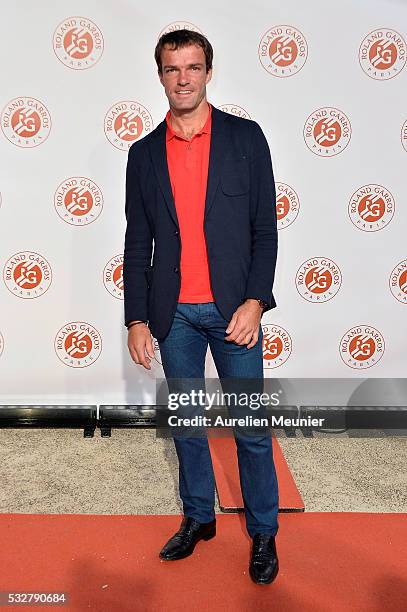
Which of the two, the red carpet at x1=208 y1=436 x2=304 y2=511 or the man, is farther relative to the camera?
the red carpet at x1=208 y1=436 x2=304 y2=511

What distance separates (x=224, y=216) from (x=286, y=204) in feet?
4.54

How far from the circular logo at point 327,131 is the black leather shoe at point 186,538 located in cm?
190

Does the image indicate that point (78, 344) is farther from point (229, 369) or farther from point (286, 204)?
point (229, 369)

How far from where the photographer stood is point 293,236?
138 inches

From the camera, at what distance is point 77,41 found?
129 inches

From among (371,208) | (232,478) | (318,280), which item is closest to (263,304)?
(232,478)

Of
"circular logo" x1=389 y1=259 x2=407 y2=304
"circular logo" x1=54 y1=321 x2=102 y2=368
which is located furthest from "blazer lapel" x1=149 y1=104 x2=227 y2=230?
"circular logo" x1=389 y1=259 x2=407 y2=304

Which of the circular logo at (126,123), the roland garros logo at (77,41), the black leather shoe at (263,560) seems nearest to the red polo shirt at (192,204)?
the black leather shoe at (263,560)

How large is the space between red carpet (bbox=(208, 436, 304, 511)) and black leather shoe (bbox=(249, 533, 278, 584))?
46 cm

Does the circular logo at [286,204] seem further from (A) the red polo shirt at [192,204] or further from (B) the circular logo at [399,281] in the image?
(A) the red polo shirt at [192,204]

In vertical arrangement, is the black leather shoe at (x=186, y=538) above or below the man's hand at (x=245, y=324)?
below

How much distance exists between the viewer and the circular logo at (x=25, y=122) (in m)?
3.32

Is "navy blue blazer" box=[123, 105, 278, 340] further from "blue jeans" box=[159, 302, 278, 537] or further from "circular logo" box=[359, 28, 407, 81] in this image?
"circular logo" box=[359, 28, 407, 81]

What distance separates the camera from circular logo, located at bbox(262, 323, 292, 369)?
3613 mm
